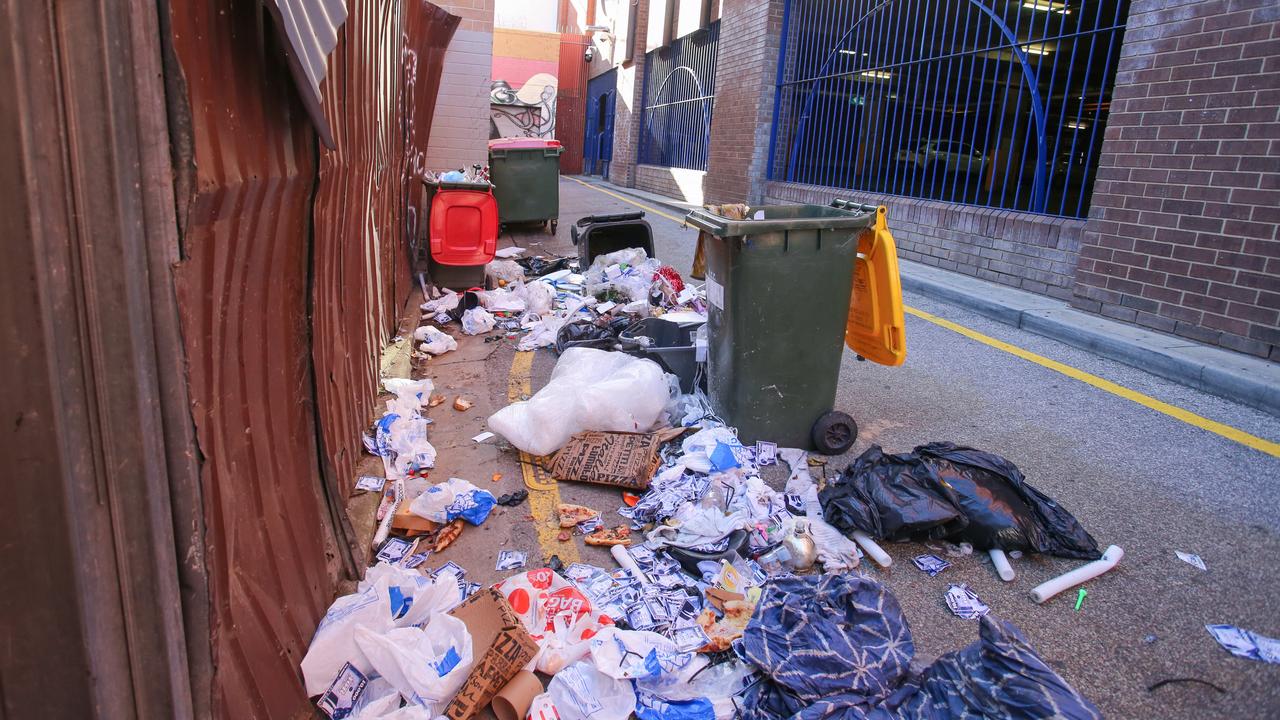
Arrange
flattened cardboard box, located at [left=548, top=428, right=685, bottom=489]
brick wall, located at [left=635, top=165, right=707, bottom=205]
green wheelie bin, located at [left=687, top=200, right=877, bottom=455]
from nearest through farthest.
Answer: flattened cardboard box, located at [left=548, top=428, right=685, bottom=489]
green wheelie bin, located at [left=687, top=200, right=877, bottom=455]
brick wall, located at [left=635, top=165, right=707, bottom=205]

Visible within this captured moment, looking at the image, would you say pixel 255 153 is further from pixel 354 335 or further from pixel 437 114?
pixel 437 114

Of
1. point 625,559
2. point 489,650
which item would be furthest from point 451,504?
point 489,650

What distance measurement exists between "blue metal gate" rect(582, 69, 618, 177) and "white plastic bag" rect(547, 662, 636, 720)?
25756 millimetres

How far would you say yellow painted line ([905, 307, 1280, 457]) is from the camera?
4355 mm

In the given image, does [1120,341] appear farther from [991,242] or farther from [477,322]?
[477,322]

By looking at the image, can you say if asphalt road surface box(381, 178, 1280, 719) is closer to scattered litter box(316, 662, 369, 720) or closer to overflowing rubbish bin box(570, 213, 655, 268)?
scattered litter box(316, 662, 369, 720)

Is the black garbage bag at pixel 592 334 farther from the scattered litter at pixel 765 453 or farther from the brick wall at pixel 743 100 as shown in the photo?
the brick wall at pixel 743 100

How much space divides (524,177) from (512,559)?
30.6ft

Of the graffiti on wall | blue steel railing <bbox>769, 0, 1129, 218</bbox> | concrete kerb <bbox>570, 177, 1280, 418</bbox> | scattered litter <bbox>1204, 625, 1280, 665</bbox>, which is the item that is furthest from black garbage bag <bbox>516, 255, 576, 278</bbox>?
the graffiti on wall

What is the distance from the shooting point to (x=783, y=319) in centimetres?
391

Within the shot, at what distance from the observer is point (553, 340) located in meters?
6.15

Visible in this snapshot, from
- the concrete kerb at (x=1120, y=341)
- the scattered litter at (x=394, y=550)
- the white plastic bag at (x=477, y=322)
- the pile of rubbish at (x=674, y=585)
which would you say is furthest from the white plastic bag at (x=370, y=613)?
the concrete kerb at (x=1120, y=341)

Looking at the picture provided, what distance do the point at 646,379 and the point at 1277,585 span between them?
2797 millimetres

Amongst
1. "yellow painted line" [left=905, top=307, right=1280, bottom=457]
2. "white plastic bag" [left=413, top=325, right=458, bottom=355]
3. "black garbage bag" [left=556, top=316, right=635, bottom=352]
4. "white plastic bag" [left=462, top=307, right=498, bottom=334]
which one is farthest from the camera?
"white plastic bag" [left=462, top=307, right=498, bottom=334]
